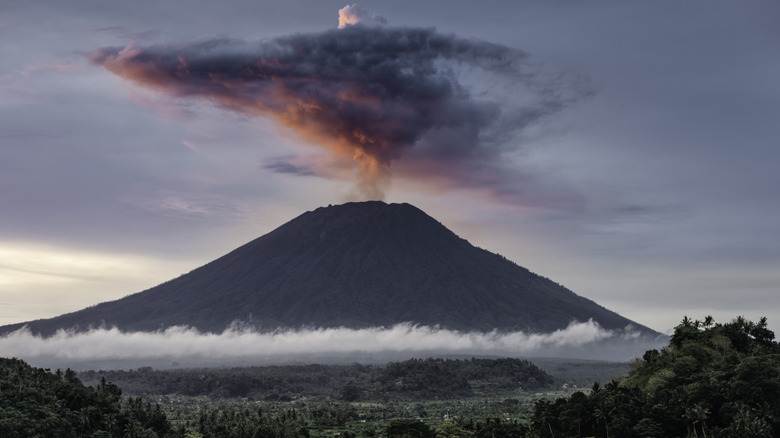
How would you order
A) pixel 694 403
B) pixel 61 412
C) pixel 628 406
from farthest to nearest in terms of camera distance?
1. pixel 61 412
2. pixel 628 406
3. pixel 694 403

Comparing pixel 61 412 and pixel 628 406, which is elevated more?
pixel 628 406

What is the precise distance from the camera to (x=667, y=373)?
13962cm

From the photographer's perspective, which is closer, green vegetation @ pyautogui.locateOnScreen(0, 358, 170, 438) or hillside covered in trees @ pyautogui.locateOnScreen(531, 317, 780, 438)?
hillside covered in trees @ pyautogui.locateOnScreen(531, 317, 780, 438)

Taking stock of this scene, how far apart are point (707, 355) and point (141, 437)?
97.8 meters

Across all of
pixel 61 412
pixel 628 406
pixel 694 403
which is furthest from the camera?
pixel 61 412

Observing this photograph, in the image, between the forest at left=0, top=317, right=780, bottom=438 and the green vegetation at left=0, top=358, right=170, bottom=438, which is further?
the green vegetation at left=0, top=358, right=170, bottom=438

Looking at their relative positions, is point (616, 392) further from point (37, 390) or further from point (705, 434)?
point (37, 390)

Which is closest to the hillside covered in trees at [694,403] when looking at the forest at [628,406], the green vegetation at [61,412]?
the forest at [628,406]

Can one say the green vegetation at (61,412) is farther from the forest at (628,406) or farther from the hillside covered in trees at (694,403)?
the hillside covered in trees at (694,403)

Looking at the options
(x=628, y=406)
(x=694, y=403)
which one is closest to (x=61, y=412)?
(x=628, y=406)

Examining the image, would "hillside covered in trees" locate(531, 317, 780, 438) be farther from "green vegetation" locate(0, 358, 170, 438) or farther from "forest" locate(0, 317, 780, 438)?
"green vegetation" locate(0, 358, 170, 438)

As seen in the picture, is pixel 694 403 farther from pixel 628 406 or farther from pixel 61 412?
pixel 61 412

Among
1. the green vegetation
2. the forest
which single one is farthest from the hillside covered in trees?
the green vegetation

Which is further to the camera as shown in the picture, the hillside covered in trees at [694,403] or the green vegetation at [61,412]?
the green vegetation at [61,412]
